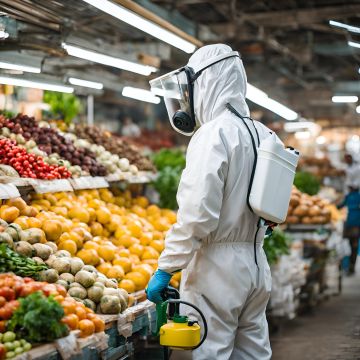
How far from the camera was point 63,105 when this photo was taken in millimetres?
8852

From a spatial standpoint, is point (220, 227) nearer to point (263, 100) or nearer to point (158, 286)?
point (158, 286)

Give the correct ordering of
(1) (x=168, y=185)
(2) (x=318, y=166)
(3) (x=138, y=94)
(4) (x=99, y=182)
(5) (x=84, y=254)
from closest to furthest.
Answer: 1. (5) (x=84, y=254)
2. (4) (x=99, y=182)
3. (1) (x=168, y=185)
4. (3) (x=138, y=94)
5. (2) (x=318, y=166)

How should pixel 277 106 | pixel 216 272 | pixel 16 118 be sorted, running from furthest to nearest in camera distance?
1. pixel 277 106
2. pixel 16 118
3. pixel 216 272

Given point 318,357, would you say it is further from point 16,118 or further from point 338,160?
point 338,160

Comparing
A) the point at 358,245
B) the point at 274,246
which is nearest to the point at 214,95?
the point at 274,246

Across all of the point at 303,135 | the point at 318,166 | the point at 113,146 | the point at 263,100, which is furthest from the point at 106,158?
the point at 303,135

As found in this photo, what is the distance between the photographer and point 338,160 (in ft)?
69.8

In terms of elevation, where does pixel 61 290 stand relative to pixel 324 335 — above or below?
above

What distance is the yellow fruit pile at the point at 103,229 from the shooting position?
503 cm

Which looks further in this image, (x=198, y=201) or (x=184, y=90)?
(x=184, y=90)

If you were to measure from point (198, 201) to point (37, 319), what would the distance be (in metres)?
1.01

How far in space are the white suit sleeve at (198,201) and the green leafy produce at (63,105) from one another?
5379mm

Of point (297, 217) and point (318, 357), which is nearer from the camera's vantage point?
point (318, 357)

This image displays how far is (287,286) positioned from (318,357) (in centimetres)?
129
